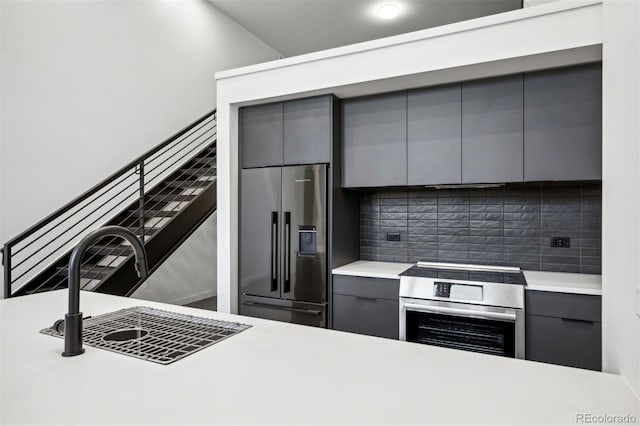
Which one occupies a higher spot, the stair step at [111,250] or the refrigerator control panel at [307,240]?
the refrigerator control panel at [307,240]

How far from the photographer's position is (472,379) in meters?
1.00

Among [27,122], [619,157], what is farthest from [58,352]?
[27,122]

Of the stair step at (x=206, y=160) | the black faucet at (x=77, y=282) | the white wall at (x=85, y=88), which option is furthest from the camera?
the stair step at (x=206, y=160)

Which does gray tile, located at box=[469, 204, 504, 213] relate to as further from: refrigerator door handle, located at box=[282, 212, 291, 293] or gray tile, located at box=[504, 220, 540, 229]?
refrigerator door handle, located at box=[282, 212, 291, 293]

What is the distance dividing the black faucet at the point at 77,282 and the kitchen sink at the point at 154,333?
0.32 ft

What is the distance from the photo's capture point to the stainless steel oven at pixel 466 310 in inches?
93.5

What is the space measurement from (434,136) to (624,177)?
1.70 m

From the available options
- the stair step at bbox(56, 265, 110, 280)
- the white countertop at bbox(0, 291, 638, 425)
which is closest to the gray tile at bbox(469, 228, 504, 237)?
the white countertop at bbox(0, 291, 638, 425)

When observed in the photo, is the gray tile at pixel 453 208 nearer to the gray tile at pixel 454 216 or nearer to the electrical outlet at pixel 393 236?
the gray tile at pixel 454 216

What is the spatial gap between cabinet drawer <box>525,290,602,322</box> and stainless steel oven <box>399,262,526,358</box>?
8 centimetres

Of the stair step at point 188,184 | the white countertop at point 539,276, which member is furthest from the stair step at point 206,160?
the white countertop at point 539,276

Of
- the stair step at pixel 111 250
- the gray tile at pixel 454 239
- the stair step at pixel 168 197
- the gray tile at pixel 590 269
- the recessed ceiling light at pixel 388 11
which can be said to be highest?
the recessed ceiling light at pixel 388 11

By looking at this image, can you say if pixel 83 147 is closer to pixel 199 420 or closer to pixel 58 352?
pixel 58 352

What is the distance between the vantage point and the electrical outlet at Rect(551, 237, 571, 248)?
280 centimetres
